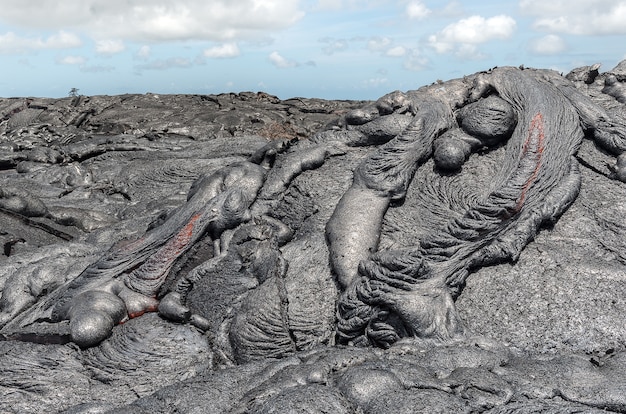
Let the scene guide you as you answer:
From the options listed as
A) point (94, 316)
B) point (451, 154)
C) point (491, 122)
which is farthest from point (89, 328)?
point (491, 122)

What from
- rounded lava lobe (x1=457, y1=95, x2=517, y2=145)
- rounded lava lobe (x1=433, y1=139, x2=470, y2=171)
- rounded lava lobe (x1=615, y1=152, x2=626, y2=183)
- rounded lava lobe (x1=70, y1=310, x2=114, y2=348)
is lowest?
rounded lava lobe (x1=70, y1=310, x2=114, y2=348)

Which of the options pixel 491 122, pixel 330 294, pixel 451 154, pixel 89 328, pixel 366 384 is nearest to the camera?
pixel 366 384

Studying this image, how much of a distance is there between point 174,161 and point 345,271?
4.31 metres

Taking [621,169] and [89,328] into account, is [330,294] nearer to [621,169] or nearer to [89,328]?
[89,328]

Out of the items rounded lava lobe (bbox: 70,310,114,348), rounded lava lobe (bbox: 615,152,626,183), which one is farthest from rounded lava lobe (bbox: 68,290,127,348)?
rounded lava lobe (bbox: 615,152,626,183)

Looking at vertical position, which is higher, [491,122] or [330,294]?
[491,122]

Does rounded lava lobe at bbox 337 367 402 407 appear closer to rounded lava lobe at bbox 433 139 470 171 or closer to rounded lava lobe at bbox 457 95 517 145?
rounded lava lobe at bbox 433 139 470 171

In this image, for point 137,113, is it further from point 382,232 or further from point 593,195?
point 593,195

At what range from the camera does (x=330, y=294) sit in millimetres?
4867

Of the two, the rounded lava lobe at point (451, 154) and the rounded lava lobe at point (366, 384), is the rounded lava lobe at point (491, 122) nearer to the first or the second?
the rounded lava lobe at point (451, 154)

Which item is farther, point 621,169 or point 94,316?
point 621,169

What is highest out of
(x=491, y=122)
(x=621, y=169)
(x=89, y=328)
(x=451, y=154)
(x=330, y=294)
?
(x=491, y=122)

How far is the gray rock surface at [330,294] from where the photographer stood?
373 cm

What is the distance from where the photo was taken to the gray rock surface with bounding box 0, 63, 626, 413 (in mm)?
3734
